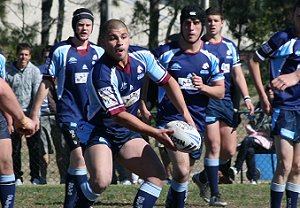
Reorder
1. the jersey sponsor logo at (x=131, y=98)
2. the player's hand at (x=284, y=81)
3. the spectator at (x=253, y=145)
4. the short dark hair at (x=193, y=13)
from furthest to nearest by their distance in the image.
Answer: the spectator at (x=253, y=145) < the short dark hair at (x=193, y=13) < the player's hand at (x=284, y=81) < the jersey sponsor logo at (x=131, y=98)

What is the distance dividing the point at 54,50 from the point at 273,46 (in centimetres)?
237

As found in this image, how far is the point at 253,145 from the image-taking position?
15641mm

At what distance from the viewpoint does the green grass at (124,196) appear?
11922mm

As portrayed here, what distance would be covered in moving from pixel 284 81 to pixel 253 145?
21.3 feet

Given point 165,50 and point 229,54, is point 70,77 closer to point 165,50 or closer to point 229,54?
point 165,50

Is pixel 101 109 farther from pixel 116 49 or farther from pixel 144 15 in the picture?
pixel 144 15

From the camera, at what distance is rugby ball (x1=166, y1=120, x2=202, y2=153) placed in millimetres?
8406

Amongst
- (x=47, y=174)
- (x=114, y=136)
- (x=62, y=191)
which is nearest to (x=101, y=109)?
(x=114, y=136)

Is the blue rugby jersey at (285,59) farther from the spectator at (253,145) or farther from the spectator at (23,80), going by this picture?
the spectator at (23,80)

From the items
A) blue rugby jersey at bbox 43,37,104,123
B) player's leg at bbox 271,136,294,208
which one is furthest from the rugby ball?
blue rugby jersey at bbox 43,37,104,123

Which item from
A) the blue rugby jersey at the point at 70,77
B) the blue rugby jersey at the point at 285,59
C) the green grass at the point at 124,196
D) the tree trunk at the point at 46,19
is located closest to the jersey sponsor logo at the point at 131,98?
the blue rugby jersey at the point at 285,59

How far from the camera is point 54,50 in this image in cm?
1068

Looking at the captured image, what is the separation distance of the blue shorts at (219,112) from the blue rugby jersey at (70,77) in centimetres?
176

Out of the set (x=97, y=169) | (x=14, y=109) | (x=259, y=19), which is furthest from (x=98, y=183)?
(x=259, y=19)
